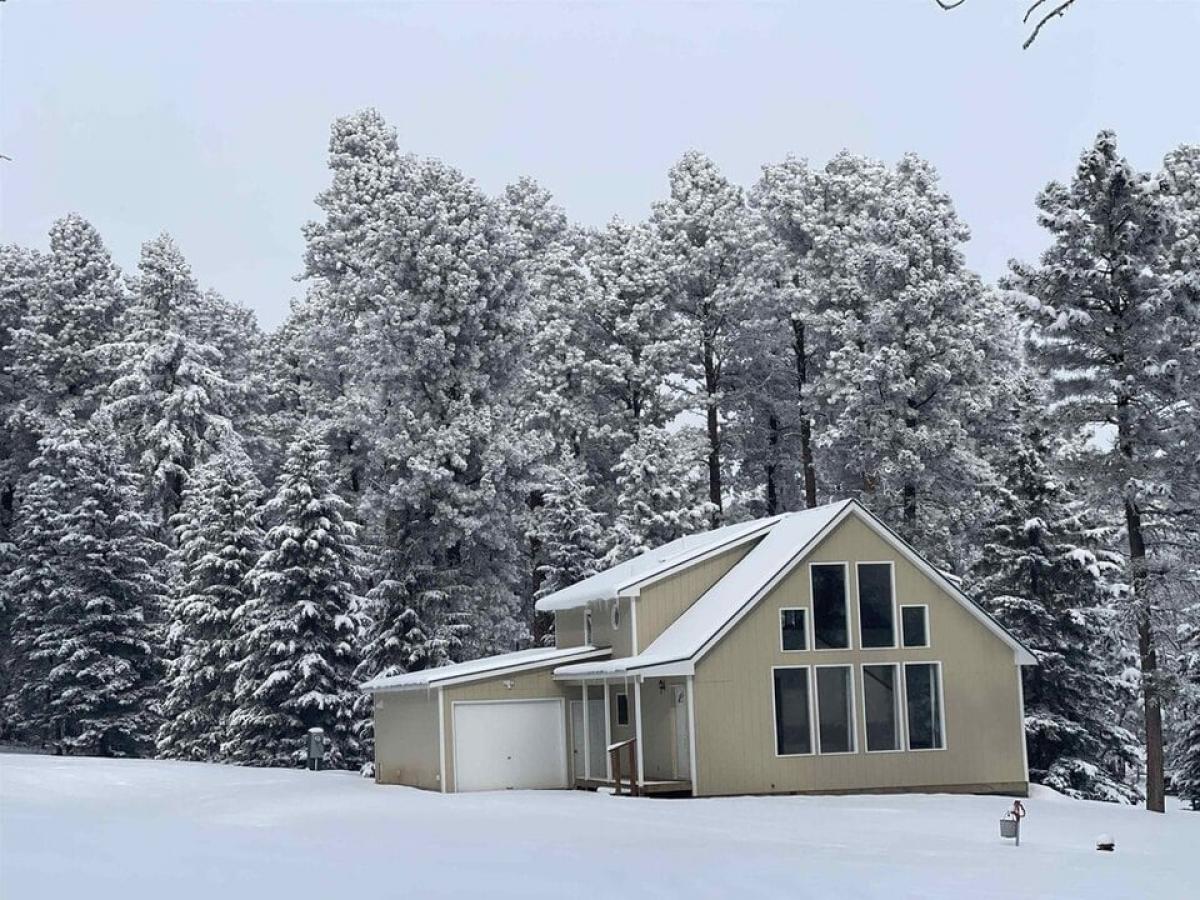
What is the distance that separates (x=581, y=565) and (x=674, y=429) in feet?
24.0

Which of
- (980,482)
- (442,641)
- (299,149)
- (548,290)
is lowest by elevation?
(442,641)

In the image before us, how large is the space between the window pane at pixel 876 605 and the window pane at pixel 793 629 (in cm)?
124

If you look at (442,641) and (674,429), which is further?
(674,429)

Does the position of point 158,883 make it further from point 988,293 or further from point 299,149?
point 299,149

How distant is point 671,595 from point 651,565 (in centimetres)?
187

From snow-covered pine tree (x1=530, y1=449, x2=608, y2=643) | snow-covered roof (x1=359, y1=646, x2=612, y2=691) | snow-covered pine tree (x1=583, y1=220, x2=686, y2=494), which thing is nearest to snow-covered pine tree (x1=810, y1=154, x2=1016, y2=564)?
snow-covered pine tree (x1=583, y1=220, x2=686, y2=494)

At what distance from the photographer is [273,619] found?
4194cm

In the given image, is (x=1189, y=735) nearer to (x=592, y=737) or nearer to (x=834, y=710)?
(x=834, y=710)

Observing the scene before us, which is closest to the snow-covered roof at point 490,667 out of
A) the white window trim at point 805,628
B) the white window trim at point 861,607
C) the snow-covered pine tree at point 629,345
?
the white window trim at point 805,628

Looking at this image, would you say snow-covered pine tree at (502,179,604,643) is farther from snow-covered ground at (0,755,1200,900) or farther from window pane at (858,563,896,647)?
snow-covered ground at (0,755,1200,900)

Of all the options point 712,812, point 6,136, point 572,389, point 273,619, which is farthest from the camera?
point 572,389

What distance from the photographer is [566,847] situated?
63.0 ft

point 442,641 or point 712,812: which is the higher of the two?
point 442,641

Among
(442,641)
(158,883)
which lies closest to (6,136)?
(158,883)
